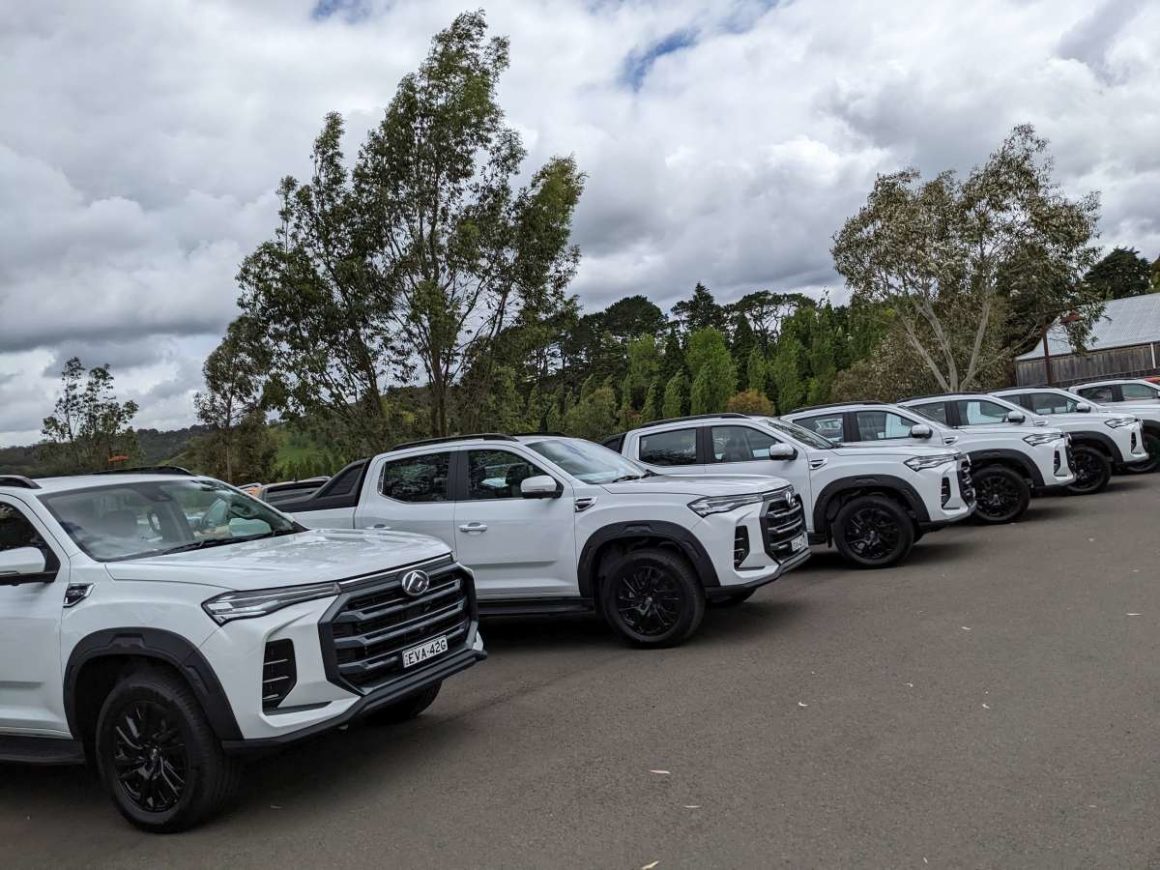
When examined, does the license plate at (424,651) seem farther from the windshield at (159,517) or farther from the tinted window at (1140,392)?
the tinted window at (1140,392)

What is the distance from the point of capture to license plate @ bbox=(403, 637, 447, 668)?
17.1 feet

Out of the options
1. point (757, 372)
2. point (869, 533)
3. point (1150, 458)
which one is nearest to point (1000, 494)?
point (869, 533)

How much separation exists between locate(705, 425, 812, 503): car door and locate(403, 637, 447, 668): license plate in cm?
584

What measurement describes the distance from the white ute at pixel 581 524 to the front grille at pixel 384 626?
7.16ft

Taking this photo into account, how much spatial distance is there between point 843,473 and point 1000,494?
4.18m

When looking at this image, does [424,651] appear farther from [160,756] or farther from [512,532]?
[512,532]

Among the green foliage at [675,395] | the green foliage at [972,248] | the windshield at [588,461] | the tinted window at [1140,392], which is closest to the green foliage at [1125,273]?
the green foliage at [675,395]

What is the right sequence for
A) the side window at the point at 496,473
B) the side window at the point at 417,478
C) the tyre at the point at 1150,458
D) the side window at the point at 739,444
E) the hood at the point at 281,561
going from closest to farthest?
the hood at the point at 281,561, the side window at the point at 496,473, the side window at the point at 417,478, the side window at the point at 739,444, the tyre at the point at 1150,458

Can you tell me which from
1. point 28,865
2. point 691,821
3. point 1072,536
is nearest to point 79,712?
point 28,865

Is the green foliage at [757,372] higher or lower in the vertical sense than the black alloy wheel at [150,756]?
higher

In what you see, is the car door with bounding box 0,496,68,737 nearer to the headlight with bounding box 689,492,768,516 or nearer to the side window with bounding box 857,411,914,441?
the headlight with bounding box 689,492,768,516

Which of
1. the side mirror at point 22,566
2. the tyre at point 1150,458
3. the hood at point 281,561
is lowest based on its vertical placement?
the tyre at point 1150,458

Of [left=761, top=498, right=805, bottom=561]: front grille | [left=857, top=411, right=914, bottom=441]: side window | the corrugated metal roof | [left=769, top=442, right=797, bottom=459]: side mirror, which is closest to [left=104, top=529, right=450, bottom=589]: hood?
[left=761, top=498, right=805, bottom=561]: front grille

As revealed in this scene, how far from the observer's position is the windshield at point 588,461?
8.36 metres
